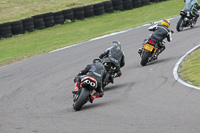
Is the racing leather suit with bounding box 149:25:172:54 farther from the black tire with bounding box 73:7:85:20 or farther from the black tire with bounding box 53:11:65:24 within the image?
the black tire with bounding box 73:7:85:20

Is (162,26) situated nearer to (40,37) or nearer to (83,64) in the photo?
(83,64)

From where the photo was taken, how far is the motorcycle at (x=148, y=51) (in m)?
12.6

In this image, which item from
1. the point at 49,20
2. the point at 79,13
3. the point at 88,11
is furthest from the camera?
the point at 88,11

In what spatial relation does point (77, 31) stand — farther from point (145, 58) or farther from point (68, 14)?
point (145, 58)

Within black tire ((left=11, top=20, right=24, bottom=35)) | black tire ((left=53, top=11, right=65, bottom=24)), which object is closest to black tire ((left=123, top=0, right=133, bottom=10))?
black tire ((left=53, top=11, right=65, bottom=24))

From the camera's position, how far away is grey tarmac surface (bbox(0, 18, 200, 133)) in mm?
6750

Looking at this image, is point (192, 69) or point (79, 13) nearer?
point (192, 69)

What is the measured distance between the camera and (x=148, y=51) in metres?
12.7

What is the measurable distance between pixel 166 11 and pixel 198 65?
16.8 metres

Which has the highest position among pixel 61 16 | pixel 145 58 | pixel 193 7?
pixel 193 7

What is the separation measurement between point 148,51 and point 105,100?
13.4 feet

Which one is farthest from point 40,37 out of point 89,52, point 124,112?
point 124,112

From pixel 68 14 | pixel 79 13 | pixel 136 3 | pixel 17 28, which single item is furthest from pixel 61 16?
pixel 136 3

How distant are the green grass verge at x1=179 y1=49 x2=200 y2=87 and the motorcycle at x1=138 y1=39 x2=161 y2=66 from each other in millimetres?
1123
